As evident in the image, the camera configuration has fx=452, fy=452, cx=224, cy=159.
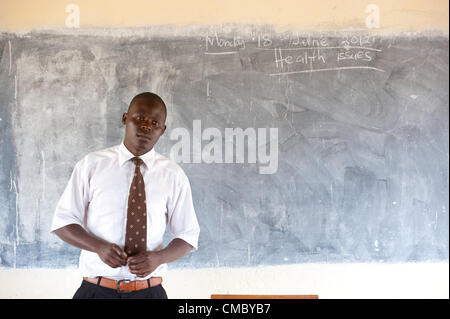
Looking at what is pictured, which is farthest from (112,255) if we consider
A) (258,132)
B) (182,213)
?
(258,132)

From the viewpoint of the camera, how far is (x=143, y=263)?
1691mm

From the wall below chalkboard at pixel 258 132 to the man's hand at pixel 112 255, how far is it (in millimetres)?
1170

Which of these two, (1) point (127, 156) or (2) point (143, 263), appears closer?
(2) point (143, 263)

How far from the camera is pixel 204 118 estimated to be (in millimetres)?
2822

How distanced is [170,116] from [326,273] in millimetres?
1396

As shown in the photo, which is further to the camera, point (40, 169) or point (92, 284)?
point (40, 169)

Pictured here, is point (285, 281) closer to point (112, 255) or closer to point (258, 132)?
point (258, 132)

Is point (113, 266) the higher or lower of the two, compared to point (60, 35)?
lower

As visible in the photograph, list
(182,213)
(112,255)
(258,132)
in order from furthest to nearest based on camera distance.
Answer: (258,132), (182,213), (112,255)

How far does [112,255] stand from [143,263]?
0.12 meters

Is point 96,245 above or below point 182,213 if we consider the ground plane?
below

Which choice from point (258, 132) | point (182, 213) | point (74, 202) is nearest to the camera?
point (74, 202)
